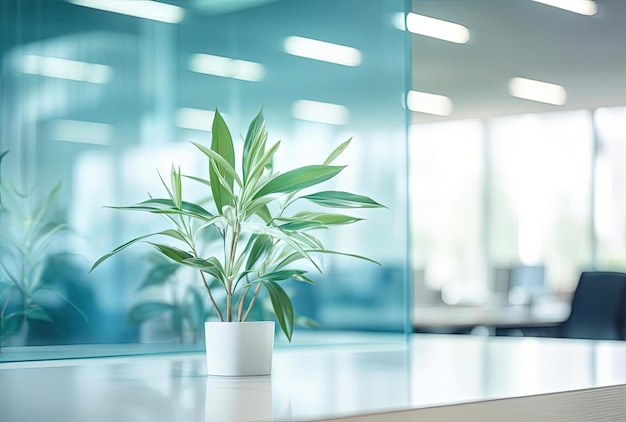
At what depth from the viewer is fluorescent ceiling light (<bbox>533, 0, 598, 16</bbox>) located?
17.5ft

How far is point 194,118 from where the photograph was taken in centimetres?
187

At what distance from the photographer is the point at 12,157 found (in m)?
1.64

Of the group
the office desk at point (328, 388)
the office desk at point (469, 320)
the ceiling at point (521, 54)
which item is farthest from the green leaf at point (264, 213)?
the office desk at point (469, 320)

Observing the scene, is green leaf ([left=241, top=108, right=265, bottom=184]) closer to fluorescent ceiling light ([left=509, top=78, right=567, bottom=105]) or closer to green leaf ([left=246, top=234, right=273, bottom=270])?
green leaf ([left=246, top=234, right=273, bottom=270])

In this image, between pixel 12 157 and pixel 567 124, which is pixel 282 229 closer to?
pixel 12 157

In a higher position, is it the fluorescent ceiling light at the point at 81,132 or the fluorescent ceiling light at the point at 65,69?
the fluorescent ceiling light at the point at 65,69

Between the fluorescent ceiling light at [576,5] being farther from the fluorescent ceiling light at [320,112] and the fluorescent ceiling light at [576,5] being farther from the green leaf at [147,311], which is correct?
the green leaf at [147,311]

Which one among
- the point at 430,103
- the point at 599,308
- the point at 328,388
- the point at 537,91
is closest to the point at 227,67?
the point at 328,388

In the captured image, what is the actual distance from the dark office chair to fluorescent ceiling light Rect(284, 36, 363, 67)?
2948 mm

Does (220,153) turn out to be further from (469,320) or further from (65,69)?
(469,320)

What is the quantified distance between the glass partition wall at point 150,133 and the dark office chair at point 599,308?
2764 mm

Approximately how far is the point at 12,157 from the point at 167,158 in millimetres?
303

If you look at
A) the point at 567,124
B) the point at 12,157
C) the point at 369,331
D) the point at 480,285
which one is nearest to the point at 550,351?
the point at 369,331

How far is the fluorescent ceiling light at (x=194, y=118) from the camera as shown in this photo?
72.9 inches
